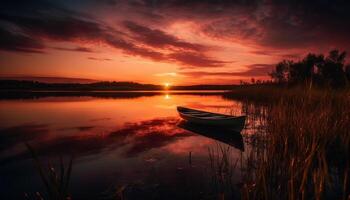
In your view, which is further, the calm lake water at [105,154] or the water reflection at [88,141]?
the water reflection at [88,141]

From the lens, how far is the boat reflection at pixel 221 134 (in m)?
8.61

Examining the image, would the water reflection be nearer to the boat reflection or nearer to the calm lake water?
the calm lake water

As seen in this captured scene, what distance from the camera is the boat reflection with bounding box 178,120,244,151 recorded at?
8.61 meters

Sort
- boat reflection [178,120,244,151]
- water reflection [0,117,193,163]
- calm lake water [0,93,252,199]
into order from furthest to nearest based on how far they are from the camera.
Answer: boat reflection [178,120,244,151] < water reflection [0,117,193,163] < calm lake water [0,93,252,199]

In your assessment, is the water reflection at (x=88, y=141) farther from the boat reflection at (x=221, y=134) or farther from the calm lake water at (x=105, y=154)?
the boat reflection at (x=221, y=134)

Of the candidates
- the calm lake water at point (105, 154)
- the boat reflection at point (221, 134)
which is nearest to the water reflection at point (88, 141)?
the calm lake water at point (105, 154)

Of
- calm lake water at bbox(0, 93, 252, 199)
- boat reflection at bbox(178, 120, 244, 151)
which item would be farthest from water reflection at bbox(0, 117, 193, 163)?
boat reflection at bbox(178, 120, 244, 151)

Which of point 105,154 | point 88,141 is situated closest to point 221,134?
point 105,154

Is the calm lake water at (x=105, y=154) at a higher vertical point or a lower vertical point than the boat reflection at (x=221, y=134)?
lower

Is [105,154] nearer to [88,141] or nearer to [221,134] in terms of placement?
[88,141]

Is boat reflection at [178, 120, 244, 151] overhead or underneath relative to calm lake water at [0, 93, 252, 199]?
overhead

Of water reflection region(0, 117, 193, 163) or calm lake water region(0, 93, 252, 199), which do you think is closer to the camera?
calm lake water region(0, 93, 252, 199)

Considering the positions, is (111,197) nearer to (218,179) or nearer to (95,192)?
(95,192)

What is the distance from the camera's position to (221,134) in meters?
10.1
